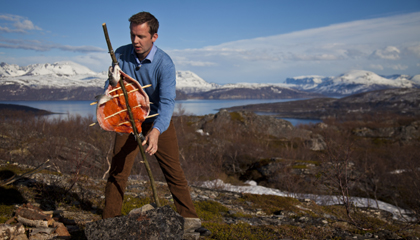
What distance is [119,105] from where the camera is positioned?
3064 millimetres

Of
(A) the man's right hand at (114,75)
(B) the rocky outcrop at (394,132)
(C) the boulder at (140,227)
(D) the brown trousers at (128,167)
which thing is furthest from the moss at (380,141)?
(A) the man's right hand at (114,75)

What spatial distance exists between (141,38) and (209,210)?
4.74m

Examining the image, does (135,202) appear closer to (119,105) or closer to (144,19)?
(119,105)

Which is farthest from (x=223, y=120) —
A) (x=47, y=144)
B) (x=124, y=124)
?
(x=124, y=124)

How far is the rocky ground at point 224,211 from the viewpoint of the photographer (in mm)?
4746

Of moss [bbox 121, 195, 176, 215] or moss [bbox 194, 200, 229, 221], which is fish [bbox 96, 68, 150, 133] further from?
moss [bbox 194, 200, 229, 221]

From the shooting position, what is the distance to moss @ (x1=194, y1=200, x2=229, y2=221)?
6006mm

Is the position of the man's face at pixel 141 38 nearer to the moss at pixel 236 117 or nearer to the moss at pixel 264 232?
the moss at pixel 264 232

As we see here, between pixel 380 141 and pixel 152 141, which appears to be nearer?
pixel 152 141

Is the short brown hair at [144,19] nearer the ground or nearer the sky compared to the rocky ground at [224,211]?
nearer the sky

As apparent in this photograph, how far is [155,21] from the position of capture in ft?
10.8

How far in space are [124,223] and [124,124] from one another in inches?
42.5

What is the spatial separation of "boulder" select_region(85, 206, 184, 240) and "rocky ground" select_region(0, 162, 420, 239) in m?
0.98

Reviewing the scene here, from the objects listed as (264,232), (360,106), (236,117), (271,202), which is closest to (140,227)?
(264,232)
